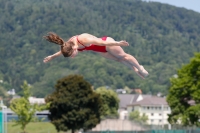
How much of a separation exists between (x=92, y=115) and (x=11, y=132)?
16.2m

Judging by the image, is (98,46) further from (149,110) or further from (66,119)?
(149,110)

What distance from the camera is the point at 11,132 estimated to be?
85750 mm

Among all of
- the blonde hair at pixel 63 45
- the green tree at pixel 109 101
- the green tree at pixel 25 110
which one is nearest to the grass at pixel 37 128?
the green tree at pixel 109 101

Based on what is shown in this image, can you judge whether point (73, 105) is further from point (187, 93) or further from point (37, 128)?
point (37, 128)

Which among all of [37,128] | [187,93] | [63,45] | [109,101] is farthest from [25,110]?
[109,101]

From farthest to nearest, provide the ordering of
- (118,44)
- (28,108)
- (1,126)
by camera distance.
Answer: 1. (28,108)
2. (1,126)
3. (118,44)

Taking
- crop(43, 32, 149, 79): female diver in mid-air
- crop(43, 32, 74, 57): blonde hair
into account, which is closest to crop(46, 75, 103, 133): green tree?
crop(43, 32, 149, 79): female diver in mid-air

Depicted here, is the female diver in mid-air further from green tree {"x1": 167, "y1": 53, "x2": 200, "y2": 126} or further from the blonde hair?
green tree {"x1": 167, "y1": 53, "x2": 200, "y2": 126}

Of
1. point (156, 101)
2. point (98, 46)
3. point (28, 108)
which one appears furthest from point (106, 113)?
point (98, 46)

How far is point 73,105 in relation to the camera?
73.9 meters

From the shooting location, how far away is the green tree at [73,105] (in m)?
73.1

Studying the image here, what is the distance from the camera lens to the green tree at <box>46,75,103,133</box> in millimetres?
73062

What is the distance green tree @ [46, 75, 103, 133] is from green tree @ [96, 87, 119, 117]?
106 ft

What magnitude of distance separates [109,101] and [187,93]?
50276 mm
